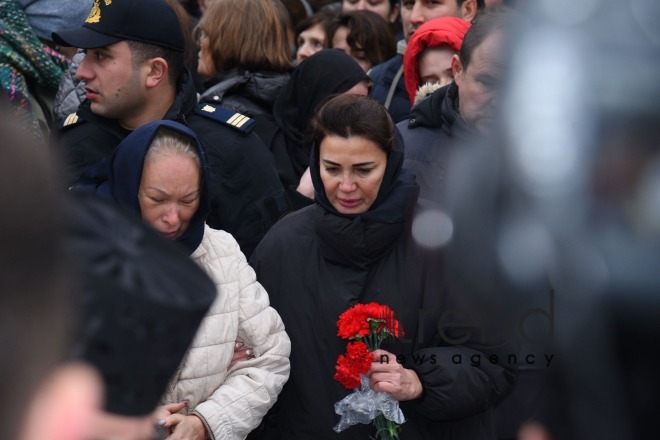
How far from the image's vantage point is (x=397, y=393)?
3.70 meters

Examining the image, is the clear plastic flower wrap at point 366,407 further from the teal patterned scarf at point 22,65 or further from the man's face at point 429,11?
the man's face at point 429,11

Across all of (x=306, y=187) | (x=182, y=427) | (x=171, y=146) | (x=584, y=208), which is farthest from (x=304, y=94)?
(x=584, y=208)

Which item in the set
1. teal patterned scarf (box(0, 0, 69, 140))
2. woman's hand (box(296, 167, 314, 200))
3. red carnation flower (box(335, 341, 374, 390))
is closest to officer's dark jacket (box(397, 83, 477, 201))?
woman's hand (box(296, 167, 314, 200))

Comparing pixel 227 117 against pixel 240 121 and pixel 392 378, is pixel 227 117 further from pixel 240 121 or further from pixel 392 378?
pixel 392 378

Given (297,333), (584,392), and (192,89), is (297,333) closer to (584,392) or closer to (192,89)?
(192,89)

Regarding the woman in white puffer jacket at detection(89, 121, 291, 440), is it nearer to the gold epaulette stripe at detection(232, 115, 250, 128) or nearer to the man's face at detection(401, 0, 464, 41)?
the gold epaulette stripe at detection(232, 115, 250, 128)

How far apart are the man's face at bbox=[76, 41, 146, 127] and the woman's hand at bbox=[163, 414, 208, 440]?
156 centimetres

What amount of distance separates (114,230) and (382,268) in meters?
2.59

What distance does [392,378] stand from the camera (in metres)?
3.69

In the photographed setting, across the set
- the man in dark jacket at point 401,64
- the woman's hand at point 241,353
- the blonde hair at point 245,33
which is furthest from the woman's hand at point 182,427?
the man in dark jacket at point 401,64

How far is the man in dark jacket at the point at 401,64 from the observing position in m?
5.86

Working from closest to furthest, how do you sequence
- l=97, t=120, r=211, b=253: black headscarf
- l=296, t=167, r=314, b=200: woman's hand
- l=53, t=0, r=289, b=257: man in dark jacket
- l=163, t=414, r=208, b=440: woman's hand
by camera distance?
l=163, t=414, r=208, b=440: woman's hand
l=97, t=120, r=211, b=253: black headscarf
l=53, t=0, r=289, b=257: man in dark jacket
l=296, t=167, r=314, b=200: woman's hand

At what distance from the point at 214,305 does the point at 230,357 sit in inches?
7.8

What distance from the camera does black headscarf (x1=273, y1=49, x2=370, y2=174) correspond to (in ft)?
17.5
